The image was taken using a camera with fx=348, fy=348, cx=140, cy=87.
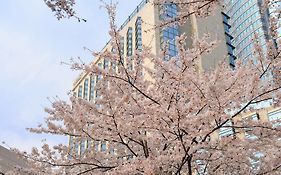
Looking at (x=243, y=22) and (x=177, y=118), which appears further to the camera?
(x=243, y=22)

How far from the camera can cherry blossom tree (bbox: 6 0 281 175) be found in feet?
17.4

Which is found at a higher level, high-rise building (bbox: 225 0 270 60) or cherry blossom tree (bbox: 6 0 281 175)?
high-rise building (bbox: 225 0 270 60)

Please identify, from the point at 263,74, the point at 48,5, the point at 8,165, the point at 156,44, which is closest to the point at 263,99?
the point at 263,74

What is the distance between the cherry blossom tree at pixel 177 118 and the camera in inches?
209

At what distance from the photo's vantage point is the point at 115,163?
259 inches

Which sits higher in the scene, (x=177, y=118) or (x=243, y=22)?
(x=243, y=22)

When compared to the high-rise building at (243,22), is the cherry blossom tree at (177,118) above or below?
below

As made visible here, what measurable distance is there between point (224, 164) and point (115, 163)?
80.2 inches

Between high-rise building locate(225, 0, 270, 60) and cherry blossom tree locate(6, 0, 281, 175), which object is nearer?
cherry blossom tree locate(6, 0, 281, 175)

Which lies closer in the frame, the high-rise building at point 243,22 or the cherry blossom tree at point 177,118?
the cherry blossom tree at point 177,118

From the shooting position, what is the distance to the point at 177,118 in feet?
16.9

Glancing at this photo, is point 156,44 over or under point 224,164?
over

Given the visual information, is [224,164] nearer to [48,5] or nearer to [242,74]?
[242,74]

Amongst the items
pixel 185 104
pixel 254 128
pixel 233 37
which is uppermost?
pixel 233 37
